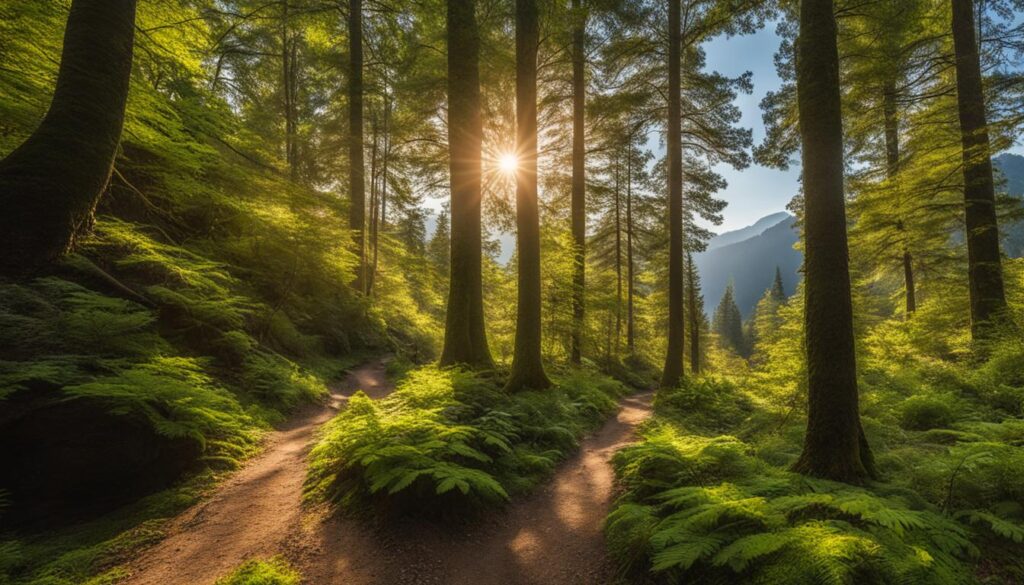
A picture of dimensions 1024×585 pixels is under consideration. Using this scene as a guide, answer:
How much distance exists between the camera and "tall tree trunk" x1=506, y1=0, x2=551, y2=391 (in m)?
9.50

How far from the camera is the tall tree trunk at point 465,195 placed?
932cm

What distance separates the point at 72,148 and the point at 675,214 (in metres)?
13.9

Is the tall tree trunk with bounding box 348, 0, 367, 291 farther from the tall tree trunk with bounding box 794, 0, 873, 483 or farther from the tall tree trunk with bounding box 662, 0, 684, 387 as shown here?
the tall tree trunk with bounding box 794, 0, 873, 483

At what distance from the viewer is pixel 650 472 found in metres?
4.73

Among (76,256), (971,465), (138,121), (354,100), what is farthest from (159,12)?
(971,465)

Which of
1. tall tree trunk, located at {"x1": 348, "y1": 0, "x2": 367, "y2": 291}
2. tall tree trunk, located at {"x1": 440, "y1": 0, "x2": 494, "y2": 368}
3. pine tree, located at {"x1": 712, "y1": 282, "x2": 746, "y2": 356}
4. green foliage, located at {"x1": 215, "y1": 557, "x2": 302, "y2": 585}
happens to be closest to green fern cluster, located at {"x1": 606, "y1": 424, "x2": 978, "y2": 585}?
green foliage, located at {"x1": 215, "y1": 557, "x2": 302, "y2": 585}

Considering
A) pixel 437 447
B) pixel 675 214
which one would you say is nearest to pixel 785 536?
pixel 437 447

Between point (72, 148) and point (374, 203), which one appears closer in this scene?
point (72, 148)

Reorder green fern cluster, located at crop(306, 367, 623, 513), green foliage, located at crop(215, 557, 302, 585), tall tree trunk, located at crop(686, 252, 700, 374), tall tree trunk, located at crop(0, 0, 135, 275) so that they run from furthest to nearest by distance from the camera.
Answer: tall tree trunk, located at crop(686, 252, 700, 374) → tall tree trunk, located at crop(0, 0, 135, 275) → green fern cluster, located at crop(306, 367, 623, 513) → green foliage, located at crop(215, 557, 302, 585)

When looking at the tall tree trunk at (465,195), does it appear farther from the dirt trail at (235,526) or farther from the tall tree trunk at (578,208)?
the tall tree trunk at (578,208)

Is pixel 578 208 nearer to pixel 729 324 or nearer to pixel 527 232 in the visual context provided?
pixel 527 232

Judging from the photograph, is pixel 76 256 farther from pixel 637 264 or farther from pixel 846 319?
pixel 637 264

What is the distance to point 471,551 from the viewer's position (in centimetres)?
398

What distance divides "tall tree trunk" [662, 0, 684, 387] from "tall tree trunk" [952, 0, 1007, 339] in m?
6.59
